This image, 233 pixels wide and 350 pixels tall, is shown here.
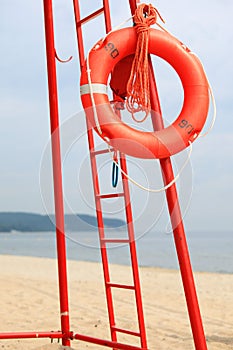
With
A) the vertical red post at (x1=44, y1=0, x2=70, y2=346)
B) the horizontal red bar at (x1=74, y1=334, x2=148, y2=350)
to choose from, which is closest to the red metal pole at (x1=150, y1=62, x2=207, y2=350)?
the horizontal red bar at (x1=74, y1=334, x2=148, y2=350)

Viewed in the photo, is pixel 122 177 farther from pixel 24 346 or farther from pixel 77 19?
pixel 24 346

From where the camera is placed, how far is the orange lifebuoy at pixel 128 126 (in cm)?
298

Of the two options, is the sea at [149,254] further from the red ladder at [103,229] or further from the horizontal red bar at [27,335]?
the horizontal red bar at [27,335]

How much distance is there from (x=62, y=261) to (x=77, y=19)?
1.72 m

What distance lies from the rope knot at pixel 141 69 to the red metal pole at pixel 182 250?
0.06 meters

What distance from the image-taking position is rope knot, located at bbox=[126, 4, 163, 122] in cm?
304

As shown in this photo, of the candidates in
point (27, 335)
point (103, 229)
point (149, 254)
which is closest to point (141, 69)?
point (103, 229)

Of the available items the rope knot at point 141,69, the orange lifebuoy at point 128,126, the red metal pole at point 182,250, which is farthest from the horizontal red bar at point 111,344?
the rope knot at point 141,69

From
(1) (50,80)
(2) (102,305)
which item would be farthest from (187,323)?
(1) (50,80)

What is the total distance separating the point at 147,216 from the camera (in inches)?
129

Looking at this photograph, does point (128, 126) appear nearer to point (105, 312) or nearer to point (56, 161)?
point (56, 161)

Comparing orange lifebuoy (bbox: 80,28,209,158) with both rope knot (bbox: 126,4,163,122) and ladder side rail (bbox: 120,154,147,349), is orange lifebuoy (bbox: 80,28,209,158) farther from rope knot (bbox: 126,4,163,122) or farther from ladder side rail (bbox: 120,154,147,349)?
ladder side rail (bbox: 120,154,147,349)

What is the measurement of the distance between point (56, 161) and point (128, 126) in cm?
79

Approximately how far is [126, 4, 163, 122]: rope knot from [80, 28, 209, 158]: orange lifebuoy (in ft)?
0.13
